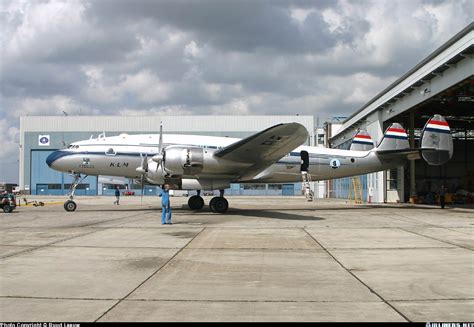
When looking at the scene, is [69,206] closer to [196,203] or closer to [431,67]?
[196,203]

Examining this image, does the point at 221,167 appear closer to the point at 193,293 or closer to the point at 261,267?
the point at 261,267

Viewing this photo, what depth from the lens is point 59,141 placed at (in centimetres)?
7444

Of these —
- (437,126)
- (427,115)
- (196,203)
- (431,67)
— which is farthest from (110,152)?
(427,115)

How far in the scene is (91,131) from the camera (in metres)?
73.8

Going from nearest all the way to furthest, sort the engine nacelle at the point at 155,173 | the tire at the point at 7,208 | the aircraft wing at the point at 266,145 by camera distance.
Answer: the aircraft wing at the point at 266,145 → the engine nacelle at the point at 155,173 → the tire at the point at 7,208

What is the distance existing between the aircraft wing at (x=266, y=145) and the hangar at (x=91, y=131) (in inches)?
2013

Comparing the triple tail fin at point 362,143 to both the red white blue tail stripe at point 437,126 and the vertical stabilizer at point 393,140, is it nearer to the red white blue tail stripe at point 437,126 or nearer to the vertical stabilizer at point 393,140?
the vertical stabilizer at point 393,140

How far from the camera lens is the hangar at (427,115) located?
22.5 meters

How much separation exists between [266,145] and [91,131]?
62149 mm

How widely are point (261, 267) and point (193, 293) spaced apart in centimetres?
210

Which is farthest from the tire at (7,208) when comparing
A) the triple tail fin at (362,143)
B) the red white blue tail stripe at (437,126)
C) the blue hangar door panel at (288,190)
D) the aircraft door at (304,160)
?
the blue hangar door panel at (288,190)

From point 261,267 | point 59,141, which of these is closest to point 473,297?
point 261,267

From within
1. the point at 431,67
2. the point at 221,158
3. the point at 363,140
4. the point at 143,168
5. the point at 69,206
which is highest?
the point at 431,67

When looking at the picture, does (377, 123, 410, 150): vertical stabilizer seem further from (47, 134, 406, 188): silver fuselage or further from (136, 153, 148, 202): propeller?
(136, 153, 148, 202): propeller
